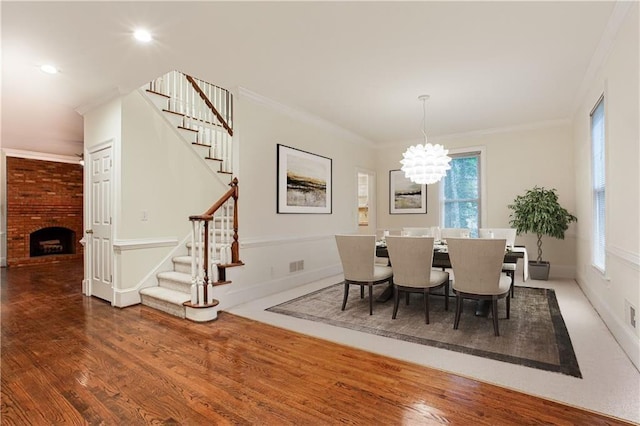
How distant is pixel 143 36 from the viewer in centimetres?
279

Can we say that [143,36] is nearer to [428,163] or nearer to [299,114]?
[299,114]

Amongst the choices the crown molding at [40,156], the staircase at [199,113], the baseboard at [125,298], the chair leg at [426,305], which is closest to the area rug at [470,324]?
the chair leg at [426,305]

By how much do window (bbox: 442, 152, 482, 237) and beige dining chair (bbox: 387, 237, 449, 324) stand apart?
346 centimetres

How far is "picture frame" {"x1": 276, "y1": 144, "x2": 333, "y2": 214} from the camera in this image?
4.70m

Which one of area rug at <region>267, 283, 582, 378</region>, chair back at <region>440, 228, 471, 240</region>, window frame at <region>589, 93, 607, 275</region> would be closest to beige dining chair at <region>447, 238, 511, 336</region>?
area rug at <region>267, 283, 582, 378</region>

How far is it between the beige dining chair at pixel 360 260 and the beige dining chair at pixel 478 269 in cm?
84

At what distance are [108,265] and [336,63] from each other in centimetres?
365

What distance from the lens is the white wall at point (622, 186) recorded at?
92.9 inches

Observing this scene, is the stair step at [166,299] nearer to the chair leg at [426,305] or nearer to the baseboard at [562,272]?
the chair leg at [426,305]

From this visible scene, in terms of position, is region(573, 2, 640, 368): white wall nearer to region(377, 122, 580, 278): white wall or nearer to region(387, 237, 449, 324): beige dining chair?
region(387, 237, 449, 324): beige dining chair

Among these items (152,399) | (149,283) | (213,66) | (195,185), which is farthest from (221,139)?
(152,399)

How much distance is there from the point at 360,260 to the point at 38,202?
820 centimetres

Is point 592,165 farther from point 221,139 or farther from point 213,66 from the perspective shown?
point 221,139

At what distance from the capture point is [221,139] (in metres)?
5.08
